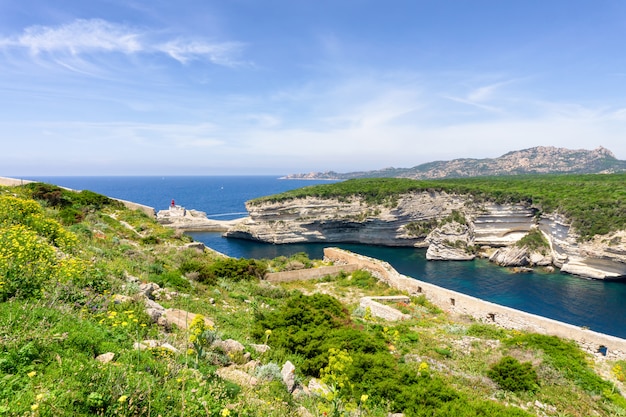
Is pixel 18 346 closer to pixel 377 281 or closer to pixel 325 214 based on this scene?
pixel 377 281

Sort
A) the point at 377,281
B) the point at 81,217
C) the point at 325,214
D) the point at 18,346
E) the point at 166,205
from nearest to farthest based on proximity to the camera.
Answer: the point at 18,346, the point at 81,217, the point at 377,281, the point at 325,214, the point at 166,205

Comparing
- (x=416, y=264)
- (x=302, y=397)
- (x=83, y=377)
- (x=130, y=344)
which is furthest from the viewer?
(x=416, y=264)

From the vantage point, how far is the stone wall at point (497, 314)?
13.8 m

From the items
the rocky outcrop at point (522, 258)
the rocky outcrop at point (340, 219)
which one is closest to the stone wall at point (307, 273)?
the rocky outcrop at point (522, 258)

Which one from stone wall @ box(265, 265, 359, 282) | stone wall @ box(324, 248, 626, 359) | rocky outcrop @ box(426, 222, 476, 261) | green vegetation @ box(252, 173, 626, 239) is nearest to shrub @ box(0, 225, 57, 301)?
stone wall @ box(265, 265, 359, 282)

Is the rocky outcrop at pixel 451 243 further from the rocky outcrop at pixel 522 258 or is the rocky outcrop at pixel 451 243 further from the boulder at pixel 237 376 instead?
the boulder at pixel 237 376

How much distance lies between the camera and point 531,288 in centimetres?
3266

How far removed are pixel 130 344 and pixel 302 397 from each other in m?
2.93

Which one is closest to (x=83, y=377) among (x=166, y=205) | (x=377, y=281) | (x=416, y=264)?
(x=377, y=281)

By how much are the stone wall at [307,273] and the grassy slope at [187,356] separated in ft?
18.2

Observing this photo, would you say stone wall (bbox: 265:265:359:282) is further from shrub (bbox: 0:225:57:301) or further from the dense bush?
shrub (bbox: 0:225:57:301)

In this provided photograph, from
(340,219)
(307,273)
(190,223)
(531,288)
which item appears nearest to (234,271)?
(307,273)

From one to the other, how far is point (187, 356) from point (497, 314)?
1700cm

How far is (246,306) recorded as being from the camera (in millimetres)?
12320
